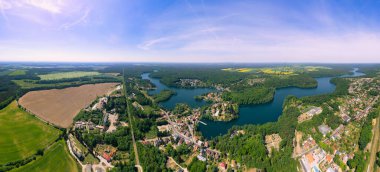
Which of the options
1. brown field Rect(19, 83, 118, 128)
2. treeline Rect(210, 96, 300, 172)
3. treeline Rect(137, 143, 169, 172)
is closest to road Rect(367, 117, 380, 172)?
treeline Rect(210, 96, 300, 172)

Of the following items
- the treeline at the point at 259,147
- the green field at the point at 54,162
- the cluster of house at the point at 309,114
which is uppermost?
the cluster of house at the point at 309,114

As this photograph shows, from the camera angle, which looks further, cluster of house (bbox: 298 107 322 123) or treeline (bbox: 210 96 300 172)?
cluster of house (bbox: 298 107 322 123)

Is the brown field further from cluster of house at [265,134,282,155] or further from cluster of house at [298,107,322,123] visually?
cluster of house at [298,107,322,123]

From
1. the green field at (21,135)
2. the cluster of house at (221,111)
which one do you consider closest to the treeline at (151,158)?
the green field at (21,135)

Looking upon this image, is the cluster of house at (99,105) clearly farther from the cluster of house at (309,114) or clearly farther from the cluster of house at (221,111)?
the cluster of house at (309,114)

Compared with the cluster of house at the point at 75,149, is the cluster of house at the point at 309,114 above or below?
above

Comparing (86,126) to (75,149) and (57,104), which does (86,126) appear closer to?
(75,149)

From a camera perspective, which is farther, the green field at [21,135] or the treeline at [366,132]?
the treeline at [366,132]
